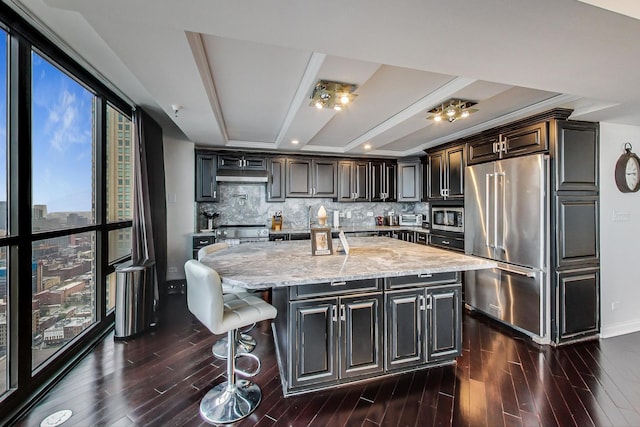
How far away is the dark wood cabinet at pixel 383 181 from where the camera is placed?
5.46 meters

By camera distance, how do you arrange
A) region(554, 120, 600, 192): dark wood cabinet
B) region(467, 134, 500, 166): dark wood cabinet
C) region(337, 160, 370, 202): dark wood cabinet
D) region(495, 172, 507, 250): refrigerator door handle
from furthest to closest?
region(337, 160, 370, 202): dark wood cabinet
region(467, 134, 500, 166): dark wood cabinet
region(495, 172, 507, 250): refrigerator door handle
region(554, 120, 600, 192): dark wood cabinet

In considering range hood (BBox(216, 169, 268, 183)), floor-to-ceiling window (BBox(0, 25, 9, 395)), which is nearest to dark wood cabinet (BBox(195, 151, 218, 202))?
range hood (BBox(216, 169, 268, 183))

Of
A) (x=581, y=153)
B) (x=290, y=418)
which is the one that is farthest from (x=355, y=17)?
(x=581, y=153)

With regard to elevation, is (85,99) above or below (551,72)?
above

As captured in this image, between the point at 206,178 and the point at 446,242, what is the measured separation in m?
3.93

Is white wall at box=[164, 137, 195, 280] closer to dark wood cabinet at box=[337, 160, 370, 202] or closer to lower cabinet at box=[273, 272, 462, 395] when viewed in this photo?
dark wood cabinet at box=[337, 160, 370, 202]

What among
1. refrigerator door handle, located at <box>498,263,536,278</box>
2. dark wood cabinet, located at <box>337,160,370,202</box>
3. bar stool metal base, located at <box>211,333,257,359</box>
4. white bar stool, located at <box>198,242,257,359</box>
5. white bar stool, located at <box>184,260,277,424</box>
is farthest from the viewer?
dark wood cabinet, located at <box>337,160,370,202</box>

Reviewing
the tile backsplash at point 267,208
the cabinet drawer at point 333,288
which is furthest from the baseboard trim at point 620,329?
the tile backsplash at point 267,208

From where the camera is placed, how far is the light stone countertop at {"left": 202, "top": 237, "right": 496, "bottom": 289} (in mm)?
1842

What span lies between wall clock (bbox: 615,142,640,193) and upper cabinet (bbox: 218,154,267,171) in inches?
181

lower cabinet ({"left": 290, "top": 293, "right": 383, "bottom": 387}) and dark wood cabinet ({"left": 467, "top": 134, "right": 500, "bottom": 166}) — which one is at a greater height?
dark wood cabinet ({"left": 467, "top": 134, "right": 500, "bottom": 166})

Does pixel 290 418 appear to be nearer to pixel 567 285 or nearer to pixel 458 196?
pixel 567 285

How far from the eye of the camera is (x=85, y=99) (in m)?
2.69

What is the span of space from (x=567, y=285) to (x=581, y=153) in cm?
135
